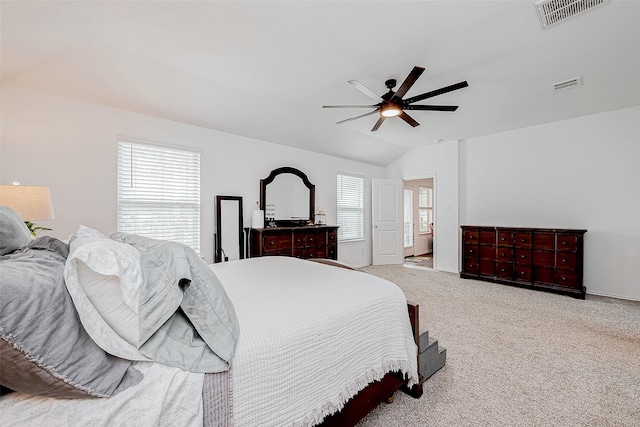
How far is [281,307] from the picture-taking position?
4.48 ft

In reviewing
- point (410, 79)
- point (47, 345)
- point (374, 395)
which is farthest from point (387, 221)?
Result: point (47, 345)

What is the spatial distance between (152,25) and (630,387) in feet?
14.7

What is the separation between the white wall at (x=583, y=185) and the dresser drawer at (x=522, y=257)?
2.18ft

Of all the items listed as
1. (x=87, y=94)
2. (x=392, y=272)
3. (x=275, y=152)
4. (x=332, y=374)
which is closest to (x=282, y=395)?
(x=332, y=374)

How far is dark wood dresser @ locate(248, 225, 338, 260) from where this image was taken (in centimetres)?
405

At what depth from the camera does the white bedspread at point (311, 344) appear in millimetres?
1043

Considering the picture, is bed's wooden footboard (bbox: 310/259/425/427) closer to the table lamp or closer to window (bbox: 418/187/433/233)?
the table lamp

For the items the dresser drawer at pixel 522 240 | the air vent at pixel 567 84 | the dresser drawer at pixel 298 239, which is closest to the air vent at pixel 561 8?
the air vent at pixel 567 84

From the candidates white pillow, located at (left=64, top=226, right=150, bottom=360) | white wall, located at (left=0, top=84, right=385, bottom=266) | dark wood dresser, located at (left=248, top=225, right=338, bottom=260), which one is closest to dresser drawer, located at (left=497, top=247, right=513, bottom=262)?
dark wood dresser, located at (left=248, top=225, right=338, bottom=260)

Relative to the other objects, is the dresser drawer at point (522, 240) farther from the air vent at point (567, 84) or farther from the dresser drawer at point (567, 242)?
the air vent at point (567, 84)

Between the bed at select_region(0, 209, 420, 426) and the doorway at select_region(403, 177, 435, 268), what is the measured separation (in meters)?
6.02

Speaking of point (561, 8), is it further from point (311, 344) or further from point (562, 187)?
point (311, 344)

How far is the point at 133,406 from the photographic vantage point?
84cm

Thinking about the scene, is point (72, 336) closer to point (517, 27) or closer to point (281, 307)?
point (281, 307)
